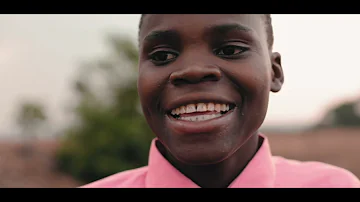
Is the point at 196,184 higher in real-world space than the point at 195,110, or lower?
lower

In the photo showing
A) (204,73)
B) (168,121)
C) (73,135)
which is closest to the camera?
(204,73)

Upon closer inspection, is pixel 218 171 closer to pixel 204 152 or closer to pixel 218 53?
pixel 204 152

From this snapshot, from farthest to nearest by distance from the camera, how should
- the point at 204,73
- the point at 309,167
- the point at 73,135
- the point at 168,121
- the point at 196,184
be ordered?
the point at 73,135 → the point at 309,167 → the point at 196,184 → the point at 168,121 → the point at 204,73

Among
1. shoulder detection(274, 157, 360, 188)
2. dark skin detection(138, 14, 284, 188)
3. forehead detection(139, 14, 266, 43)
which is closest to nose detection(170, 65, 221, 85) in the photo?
dark skin detection(138, 14, 284, 188)

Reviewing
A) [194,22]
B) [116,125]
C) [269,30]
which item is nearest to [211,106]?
[194,22]

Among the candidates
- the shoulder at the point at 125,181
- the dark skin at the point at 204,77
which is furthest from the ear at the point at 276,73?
the shoulder at the point at 125,181

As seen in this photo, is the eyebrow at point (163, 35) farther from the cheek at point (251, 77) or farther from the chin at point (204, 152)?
the chin at point (204, 152)

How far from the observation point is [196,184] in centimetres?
140

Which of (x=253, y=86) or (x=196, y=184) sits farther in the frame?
(x=196, y=184)

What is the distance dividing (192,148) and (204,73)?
0.22 metres

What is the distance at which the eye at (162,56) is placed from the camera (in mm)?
1203

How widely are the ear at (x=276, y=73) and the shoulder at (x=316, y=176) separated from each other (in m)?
0.34
